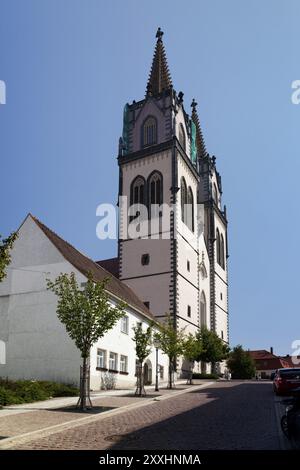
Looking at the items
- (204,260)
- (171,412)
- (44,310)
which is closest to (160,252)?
(204,260)

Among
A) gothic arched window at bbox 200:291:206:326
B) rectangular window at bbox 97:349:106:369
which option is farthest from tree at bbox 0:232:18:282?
gothic arched window at bbox 200:291:206:326

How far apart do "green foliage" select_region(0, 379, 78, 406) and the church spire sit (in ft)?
151

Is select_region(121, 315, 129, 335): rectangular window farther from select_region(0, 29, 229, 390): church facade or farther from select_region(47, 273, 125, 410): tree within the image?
select_region(47, 273, 125, 410): tree

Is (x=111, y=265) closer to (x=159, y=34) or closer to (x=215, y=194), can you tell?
(x=215, y=194)

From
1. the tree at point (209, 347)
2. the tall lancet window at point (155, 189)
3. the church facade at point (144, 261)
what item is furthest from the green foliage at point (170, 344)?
the tall lancet window at point (155, 189)

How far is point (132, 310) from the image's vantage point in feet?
129

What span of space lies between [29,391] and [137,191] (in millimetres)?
40192

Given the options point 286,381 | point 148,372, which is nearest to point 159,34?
point 148,372

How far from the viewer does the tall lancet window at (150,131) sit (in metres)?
63.2

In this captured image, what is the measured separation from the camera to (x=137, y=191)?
2442 inches

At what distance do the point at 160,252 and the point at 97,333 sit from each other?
1362 inches
